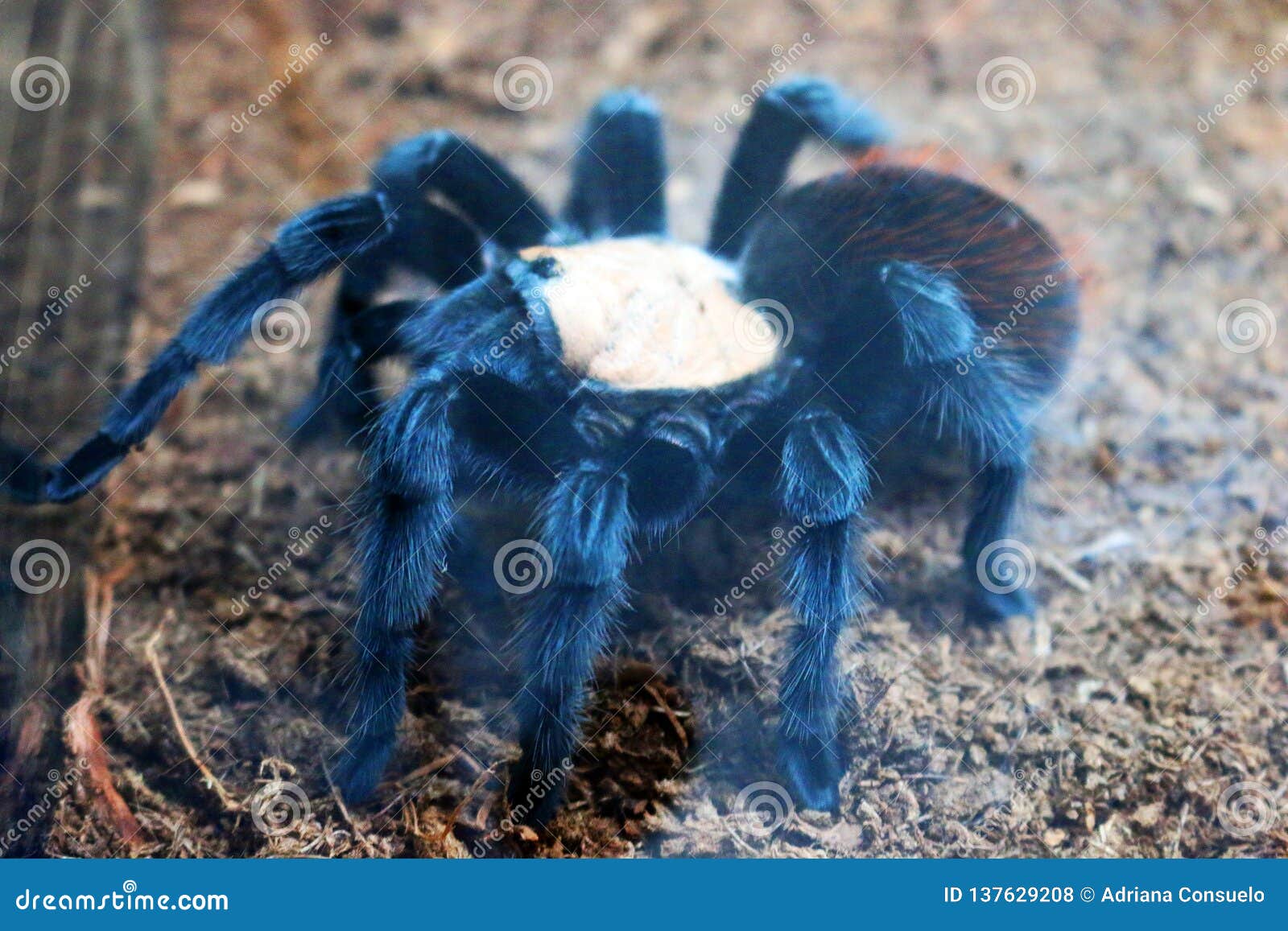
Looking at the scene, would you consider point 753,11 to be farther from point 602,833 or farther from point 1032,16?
point 602,833

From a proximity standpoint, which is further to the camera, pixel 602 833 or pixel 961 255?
pixel 961 255

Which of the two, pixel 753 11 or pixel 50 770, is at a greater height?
pixel 753 11

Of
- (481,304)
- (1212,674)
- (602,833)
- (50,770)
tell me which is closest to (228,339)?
(481,304)
